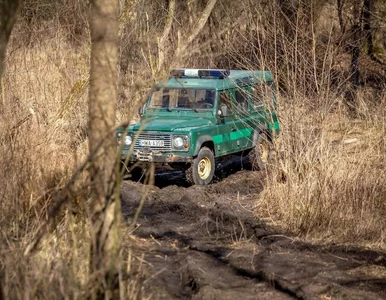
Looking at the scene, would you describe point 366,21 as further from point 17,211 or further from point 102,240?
point 102,240

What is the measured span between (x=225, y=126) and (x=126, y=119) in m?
7.80

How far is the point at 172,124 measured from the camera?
1416 cm

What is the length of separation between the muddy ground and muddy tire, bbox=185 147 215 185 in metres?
0.97

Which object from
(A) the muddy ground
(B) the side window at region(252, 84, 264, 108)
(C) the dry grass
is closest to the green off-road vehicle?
(B) the side window at region(252, 84, 264, 108)

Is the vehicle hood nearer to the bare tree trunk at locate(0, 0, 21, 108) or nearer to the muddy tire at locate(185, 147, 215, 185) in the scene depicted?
the muddy tire at locate(185, 147, 215, 185)

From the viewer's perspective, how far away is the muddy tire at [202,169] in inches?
554

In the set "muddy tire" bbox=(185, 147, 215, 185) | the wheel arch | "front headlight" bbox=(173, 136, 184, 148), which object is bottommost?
"muddy tire" bbox=(185, 147, 215, 185)

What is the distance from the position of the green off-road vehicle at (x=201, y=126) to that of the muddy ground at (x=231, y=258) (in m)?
1.04

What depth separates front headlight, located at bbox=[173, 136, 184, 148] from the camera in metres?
13.9

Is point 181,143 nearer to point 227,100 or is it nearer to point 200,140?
point 200,140

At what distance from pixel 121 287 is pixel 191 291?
255cm

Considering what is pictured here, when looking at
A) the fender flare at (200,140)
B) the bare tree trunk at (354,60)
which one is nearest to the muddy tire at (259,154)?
the fender flare at (200,140)

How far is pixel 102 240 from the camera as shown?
5.60m

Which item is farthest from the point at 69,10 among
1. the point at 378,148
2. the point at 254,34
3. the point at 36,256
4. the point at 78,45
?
the point at 36,256
